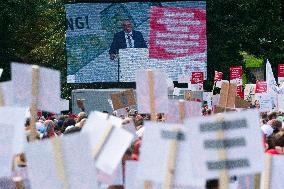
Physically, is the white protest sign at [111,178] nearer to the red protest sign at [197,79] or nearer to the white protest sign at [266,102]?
the white protest sign at [266,102]

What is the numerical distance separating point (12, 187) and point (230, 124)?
1.63 m

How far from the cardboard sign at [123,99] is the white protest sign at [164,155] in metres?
9.96

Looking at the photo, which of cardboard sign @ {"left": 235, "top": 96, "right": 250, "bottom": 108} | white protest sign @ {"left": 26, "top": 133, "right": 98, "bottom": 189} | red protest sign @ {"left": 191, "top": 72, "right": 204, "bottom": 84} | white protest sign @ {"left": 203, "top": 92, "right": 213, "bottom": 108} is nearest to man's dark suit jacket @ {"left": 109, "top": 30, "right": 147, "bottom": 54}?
white protest sign @ {"left": 203, "top": 92, "right": 213, "bottom": 108}

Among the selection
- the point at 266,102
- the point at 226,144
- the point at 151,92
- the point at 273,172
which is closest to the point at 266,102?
the point at 266,102

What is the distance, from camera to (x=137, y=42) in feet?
106

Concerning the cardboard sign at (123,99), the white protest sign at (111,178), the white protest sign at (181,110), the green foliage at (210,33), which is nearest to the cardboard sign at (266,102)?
the cardboard sign at (123,99)

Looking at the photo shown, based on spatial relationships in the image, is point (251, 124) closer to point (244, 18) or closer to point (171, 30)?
point (171, 30)

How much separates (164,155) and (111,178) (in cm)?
77

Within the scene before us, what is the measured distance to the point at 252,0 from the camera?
1722 inches

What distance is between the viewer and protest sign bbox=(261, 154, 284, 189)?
6.69 metres

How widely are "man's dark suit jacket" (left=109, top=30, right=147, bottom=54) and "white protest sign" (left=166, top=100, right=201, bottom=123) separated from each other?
2296cm

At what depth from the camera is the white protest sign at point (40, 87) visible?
25.7ft

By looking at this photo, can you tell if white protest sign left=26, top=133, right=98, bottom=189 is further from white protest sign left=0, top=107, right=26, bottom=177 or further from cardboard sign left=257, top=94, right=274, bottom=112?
cardboard sign left=257, top=94, right=274, bottom=112

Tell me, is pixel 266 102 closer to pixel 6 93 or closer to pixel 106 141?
pixel 6 93
